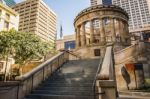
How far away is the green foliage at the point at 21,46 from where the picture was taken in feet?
83.1

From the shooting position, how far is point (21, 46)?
25.4 m

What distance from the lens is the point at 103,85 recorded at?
231 inches

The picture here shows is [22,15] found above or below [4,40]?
above

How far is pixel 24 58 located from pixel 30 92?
60.9 feet

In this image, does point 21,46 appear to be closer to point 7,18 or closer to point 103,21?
point 103,21

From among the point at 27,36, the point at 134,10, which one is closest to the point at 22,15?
the point at 27,36

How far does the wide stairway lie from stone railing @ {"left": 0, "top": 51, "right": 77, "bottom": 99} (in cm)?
30

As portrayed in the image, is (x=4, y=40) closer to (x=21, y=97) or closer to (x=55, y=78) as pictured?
(x=55, y=78)

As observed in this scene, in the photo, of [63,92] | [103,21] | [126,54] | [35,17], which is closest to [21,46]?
[103,21]

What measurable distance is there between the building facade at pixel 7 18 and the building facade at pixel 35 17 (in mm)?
45030

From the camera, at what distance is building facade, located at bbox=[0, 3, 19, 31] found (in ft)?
142

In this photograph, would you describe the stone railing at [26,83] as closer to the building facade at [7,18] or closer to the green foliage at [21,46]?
the green foliage at [21,46]

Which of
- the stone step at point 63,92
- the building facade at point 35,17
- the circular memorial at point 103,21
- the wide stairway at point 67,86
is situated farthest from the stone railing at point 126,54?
the building facade at point 35,17

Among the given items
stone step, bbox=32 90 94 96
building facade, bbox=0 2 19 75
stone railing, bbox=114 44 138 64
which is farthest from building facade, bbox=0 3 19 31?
stone step, bbox=32 90 94 96
